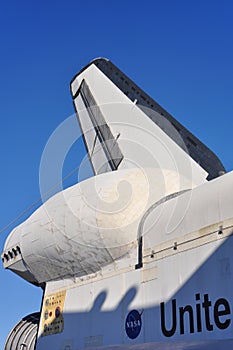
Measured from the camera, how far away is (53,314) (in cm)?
838

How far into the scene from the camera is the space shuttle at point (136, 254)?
18.2 feet

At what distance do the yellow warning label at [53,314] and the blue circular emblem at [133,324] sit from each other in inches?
77.0

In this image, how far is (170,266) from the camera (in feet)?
20.4

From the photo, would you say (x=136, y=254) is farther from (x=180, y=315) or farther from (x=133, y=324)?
(x=180, y=315)

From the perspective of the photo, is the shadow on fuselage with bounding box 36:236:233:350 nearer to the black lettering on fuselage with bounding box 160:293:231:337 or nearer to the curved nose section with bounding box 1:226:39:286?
the black lettering on fuselage with bounding box 160:293:231:337

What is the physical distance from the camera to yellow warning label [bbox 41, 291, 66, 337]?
8164 mm

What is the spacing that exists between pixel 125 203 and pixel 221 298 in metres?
2.60

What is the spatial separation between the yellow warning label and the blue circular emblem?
1.95m

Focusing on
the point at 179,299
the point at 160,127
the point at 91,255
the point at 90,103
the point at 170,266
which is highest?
the point at 90,103

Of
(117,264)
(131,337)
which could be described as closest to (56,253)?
(117,264)

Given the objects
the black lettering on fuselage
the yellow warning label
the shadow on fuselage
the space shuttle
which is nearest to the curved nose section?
the space shuttle

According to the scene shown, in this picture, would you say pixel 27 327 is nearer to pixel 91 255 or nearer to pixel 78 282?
pixel 78 282

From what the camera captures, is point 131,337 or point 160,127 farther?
point 160,127

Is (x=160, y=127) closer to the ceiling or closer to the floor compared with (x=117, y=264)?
closer to the ceiling
